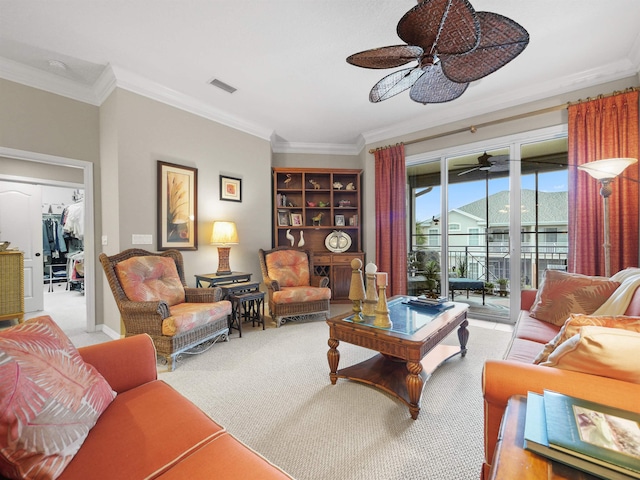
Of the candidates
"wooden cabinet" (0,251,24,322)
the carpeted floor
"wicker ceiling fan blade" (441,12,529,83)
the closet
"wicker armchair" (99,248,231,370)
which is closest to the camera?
the carpeted floor

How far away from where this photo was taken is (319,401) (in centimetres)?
183

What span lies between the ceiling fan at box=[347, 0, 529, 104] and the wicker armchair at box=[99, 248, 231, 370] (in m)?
2.40

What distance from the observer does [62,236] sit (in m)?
6.47

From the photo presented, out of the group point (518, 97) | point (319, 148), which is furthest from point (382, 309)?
point (319, 148)

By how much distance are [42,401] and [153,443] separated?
Result: 0.34 meters

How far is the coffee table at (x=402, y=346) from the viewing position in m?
1.66

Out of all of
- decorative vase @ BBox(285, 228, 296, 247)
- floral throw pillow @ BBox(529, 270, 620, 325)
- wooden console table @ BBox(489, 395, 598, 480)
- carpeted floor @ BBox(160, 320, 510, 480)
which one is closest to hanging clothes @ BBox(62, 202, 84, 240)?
decorative vase @ BBox(285, 228, 296, 247)

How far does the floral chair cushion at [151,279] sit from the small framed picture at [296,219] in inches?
85.6

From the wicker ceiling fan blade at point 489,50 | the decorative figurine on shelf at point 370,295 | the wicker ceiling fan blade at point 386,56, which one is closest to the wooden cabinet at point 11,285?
the decorative figurine on shelf at point 370,295

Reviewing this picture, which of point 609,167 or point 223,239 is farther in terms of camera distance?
point 223,239

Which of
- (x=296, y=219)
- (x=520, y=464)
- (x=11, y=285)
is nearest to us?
(x=520, y=464)

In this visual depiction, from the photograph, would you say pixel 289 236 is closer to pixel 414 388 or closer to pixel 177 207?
pixel 177 207

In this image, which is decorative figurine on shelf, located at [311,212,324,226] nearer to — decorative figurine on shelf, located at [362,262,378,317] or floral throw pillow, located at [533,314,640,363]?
decorative figurine on shelf, located at [362,262,378,317]

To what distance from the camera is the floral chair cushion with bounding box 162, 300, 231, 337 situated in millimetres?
2305
